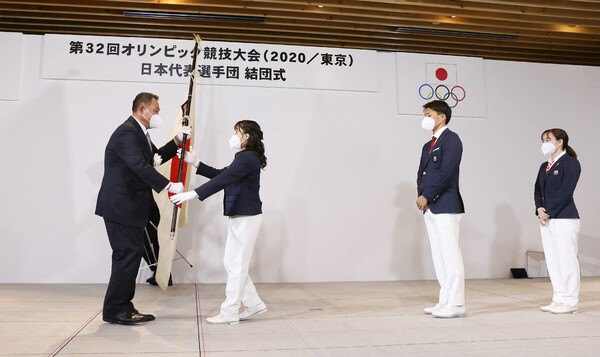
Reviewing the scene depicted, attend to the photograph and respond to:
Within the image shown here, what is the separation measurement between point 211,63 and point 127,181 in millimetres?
2957

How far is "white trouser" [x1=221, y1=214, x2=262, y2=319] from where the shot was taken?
2.96 m

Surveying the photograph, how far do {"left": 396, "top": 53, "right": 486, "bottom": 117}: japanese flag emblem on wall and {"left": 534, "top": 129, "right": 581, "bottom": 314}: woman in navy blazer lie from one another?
2407mm

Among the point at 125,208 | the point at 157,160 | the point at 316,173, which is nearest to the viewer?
the point at 125,208

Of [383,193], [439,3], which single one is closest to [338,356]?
[383,193]

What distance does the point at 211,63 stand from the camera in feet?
18.4

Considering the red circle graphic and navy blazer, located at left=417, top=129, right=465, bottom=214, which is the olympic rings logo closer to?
the red circle graphic

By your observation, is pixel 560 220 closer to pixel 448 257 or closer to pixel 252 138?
pixel 448 257

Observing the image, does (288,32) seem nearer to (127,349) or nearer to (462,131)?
(462,131)

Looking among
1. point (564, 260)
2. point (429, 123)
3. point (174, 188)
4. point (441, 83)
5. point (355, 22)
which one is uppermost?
point (355, 22)

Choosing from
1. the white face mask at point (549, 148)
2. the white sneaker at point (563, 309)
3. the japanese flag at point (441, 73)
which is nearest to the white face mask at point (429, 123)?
the white face mask at point (549, 148)

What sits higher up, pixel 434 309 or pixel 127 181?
pixel 127 181

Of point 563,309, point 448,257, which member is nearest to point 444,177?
point 448,257

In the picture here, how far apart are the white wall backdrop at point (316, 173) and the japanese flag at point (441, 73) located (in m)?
0.49

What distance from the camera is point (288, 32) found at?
595 centimetres
